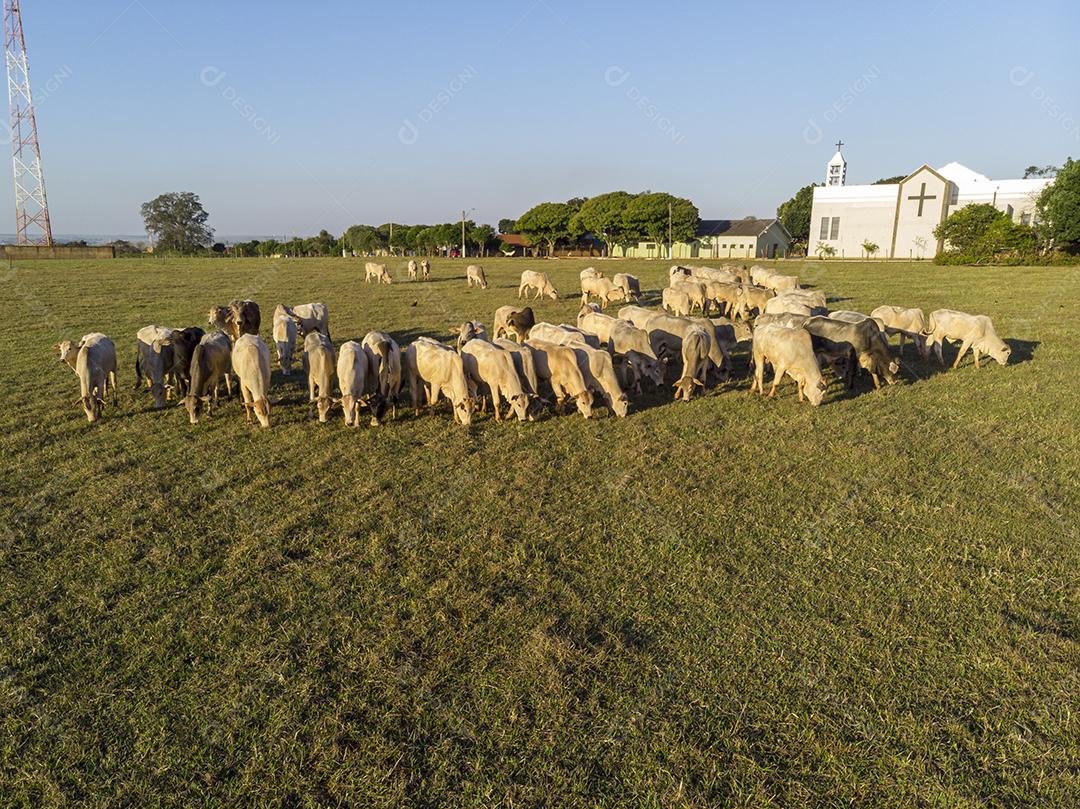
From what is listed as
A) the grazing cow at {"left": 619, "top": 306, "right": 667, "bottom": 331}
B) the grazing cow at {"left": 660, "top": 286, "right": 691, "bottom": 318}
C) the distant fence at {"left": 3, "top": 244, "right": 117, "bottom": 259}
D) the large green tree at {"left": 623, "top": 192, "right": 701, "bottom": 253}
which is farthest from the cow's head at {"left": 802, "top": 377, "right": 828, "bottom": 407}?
the distant fence at {"left": 3, "top": 244, "right": 117, "bottom": 259}

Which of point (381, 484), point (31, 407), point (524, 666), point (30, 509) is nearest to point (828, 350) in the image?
point (381, 484)

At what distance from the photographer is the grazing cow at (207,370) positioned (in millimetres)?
10094

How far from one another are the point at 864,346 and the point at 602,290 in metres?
14.1

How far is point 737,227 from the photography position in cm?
7812

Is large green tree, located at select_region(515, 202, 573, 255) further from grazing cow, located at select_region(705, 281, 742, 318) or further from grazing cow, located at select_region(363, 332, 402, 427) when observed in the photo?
grazing cow, located at select_region(363, 332, 402, 427)

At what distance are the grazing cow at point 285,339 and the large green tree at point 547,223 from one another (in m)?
67.9

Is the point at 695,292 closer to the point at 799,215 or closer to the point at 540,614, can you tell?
the point at 540,614

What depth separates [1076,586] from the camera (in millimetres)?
5535

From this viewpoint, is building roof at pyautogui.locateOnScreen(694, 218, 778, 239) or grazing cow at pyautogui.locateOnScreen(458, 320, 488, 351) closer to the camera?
grazing cow at pyautogui.locateOnScreen(458, 320, 488, 351)

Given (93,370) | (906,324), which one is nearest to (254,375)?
(93,370)

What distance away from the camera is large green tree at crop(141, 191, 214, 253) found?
320 feet

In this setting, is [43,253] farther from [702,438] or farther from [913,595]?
[913,595]

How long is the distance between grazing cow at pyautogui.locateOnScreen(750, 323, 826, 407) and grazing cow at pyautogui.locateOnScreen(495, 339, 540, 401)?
4481 millimetres

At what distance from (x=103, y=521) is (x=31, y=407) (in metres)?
5.96
